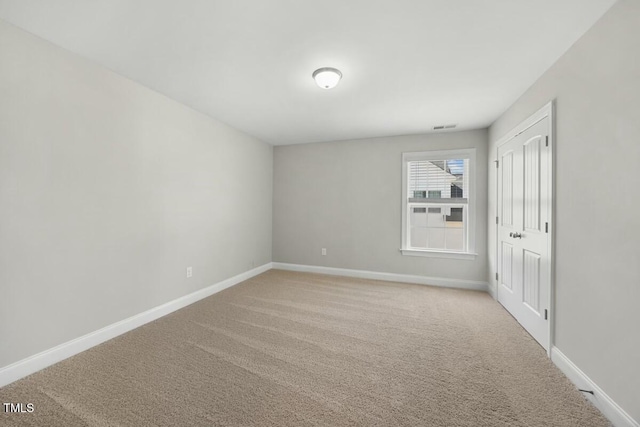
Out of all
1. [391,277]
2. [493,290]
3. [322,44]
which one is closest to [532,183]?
[493,290]

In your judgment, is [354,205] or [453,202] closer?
[453,202]

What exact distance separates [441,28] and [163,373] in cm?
309

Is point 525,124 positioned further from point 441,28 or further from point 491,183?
point 441,28

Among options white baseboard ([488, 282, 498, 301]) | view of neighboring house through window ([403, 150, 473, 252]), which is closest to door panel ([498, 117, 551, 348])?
white baseboard ([488, 282, 498, 301])

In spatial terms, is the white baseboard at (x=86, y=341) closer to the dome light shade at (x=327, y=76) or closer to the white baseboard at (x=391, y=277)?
the white baseboard at (x=391, y=277)

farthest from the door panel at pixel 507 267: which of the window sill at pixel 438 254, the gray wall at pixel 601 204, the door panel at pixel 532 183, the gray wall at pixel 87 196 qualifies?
the gray wall at pixel 87 196

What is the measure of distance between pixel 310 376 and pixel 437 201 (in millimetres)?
3306

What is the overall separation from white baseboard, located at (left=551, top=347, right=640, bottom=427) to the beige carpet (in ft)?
0.19

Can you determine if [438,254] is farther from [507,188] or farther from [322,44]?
[322,44]

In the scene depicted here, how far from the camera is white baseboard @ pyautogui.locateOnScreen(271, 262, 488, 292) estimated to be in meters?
4.02

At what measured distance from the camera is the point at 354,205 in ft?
15.2

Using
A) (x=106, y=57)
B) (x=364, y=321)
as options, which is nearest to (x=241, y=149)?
(x=106, y=57)

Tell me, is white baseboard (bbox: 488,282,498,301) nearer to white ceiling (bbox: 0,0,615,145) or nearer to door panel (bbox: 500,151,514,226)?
door panel (bbox: 500,151,514,226)

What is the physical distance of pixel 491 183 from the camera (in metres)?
3.72
